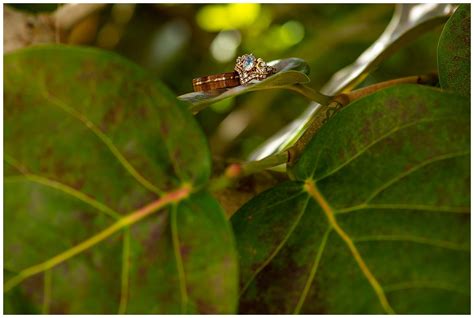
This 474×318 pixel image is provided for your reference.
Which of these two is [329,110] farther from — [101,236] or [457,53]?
[101,236]

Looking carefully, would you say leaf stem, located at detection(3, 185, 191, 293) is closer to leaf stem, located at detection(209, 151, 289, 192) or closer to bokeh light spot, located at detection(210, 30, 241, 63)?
leaf stem, located at detection(209, 151, 289, 192)

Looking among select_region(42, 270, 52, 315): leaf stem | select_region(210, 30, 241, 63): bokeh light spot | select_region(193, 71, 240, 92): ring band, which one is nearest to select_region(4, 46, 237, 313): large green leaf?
select_region(42, 270, 52, 315): leaf stem

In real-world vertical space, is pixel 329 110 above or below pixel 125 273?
above

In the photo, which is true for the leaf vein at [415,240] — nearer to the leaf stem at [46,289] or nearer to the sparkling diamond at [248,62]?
the leaf stem at [46,289]

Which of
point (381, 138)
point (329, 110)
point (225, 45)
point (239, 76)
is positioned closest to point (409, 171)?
point (381, 138)

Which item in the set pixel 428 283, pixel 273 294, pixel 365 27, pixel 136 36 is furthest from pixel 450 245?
pixel 136 36

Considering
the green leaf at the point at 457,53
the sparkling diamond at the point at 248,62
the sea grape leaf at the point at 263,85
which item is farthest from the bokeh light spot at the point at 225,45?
the green leaf at the point at 457,53
